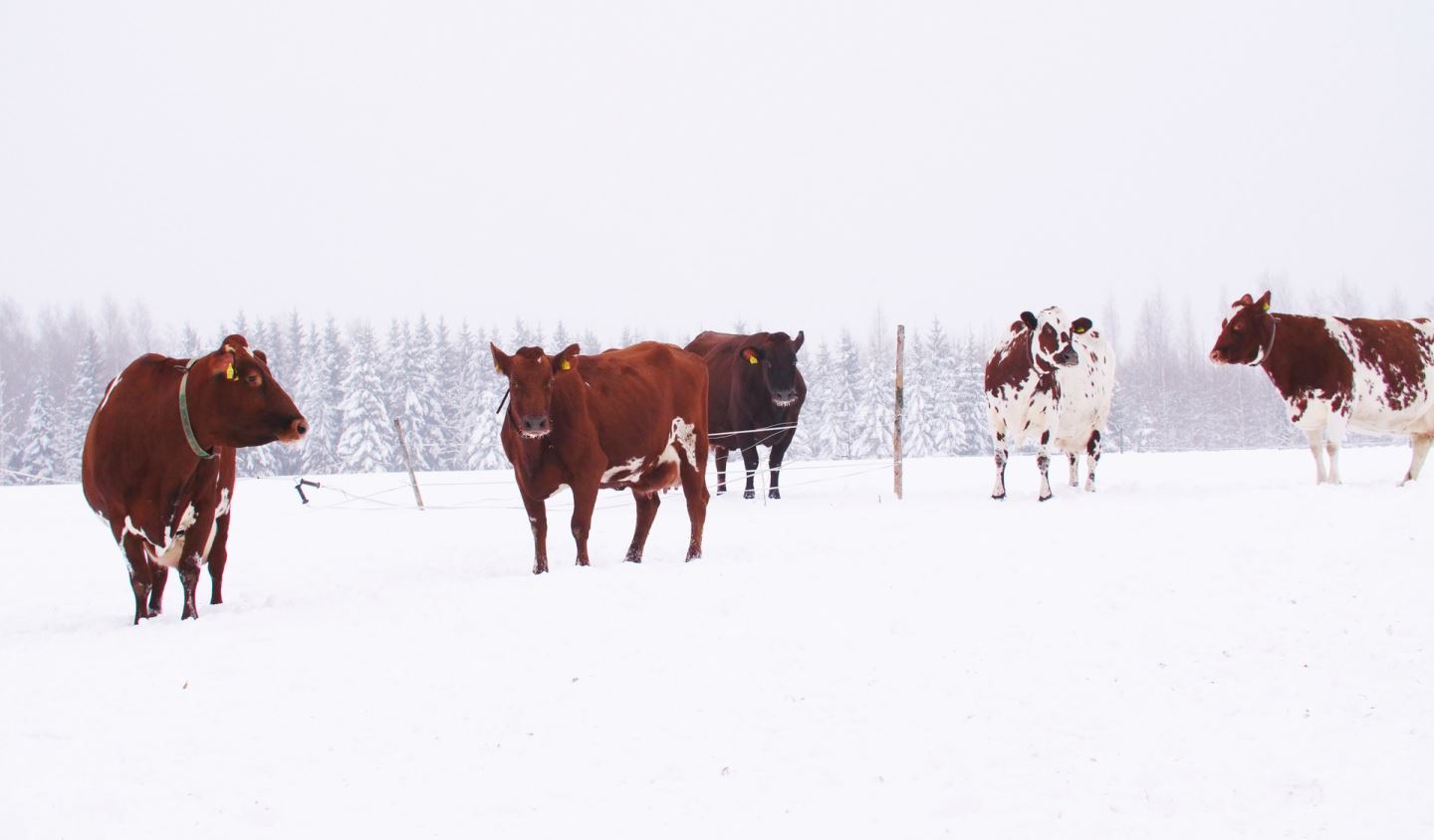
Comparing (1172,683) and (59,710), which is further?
(1172,683)

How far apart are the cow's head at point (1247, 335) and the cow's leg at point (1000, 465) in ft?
8.86

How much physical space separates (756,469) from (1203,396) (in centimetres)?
5932

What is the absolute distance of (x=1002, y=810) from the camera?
386cm

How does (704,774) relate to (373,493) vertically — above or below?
above

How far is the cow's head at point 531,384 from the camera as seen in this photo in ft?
25.2

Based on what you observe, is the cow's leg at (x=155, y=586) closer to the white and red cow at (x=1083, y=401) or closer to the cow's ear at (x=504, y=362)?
the cow's ear at (x=504, y=362)

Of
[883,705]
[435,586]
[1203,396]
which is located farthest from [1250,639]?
[1203,396]

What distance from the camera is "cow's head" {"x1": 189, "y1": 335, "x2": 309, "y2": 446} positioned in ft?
23.3

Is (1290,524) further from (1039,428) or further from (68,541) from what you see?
(68,541)

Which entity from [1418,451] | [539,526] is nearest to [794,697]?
[539,526]

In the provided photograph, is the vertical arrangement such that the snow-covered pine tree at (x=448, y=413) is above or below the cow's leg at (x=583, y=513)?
below

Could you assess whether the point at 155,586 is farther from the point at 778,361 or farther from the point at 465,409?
the point at 465,409

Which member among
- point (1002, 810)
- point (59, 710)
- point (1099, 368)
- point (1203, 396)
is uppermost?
point (1099, 368)

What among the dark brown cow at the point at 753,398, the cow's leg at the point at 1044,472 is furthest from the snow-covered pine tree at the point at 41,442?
the cow's leg at the point at 1044,472
